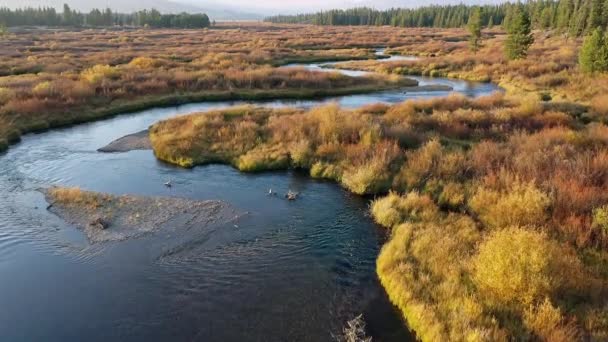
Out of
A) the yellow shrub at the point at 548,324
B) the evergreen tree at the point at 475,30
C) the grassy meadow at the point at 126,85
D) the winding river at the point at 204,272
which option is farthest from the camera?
the evergreen tree at the point at 475,30

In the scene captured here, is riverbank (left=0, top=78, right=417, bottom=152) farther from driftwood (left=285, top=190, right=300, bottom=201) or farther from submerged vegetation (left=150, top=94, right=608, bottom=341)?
driftwood (left=285, top=190, right=300, bottom=201)

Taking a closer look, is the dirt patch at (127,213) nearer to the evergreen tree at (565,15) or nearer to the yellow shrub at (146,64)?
the yellow shrub at (146,64)

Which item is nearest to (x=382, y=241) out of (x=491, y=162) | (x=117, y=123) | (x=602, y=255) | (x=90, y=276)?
(x=602, y=255)

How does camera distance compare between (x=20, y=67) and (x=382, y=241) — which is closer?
(x=382, y=241)

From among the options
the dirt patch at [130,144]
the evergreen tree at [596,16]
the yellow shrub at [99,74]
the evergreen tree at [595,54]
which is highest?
the evergreen tree at [596,16]

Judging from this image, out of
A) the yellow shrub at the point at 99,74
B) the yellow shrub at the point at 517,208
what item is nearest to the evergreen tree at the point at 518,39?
the yellow shrub at the point at 99,74

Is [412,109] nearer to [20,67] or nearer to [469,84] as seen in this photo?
[469,84]

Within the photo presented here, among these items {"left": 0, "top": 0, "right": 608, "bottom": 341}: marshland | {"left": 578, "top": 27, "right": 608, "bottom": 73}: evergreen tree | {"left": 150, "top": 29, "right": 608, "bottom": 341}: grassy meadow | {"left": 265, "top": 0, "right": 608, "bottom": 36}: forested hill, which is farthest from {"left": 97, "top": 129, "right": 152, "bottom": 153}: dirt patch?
{"left": 265, "top": 0, "right": 608, "bottom": 36}: forested hill

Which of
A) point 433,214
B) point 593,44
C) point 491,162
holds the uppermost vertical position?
point 593,44

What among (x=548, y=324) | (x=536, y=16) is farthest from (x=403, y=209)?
(x=536, y=16)
